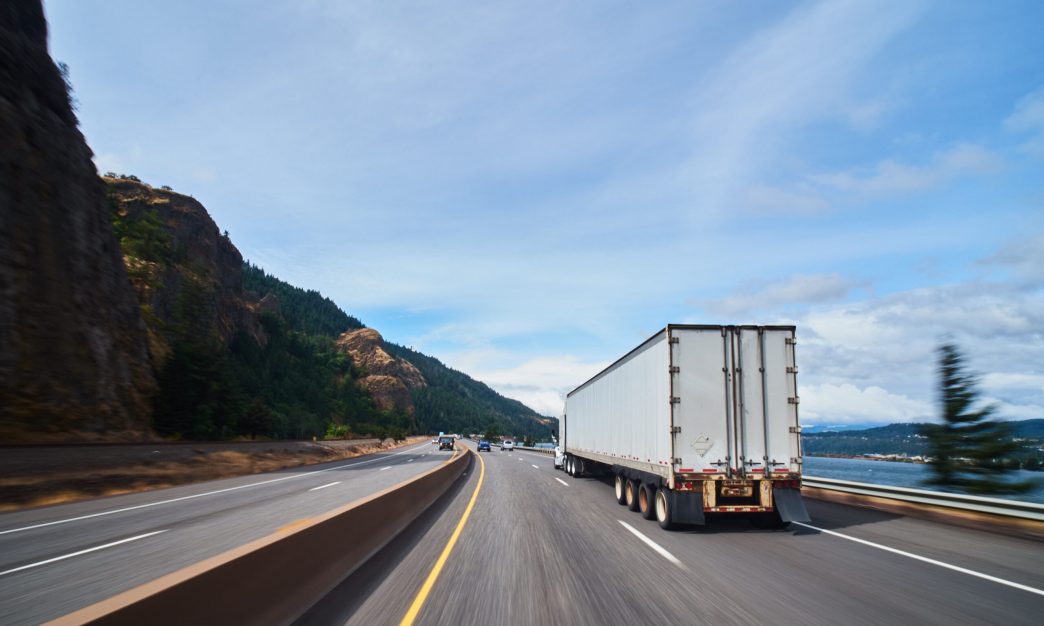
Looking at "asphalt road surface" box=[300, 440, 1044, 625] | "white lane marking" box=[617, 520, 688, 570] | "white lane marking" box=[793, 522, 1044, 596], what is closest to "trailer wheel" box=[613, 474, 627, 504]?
"asphalt road surface" box=[300, 440, 1044, 625]

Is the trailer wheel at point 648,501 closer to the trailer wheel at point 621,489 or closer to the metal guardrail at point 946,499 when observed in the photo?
the trailer wheel at point 621,489

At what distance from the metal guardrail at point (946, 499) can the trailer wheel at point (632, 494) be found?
6.24 meters

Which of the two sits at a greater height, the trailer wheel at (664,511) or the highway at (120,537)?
the trailer wheel at (664,511)

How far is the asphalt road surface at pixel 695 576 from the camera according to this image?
5.98 metres

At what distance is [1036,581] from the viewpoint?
7.25 meters

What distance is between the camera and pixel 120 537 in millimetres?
10656

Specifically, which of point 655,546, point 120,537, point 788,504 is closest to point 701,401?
point 788,504

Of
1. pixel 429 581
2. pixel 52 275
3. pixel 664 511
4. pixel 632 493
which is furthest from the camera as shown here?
pixel 52 275

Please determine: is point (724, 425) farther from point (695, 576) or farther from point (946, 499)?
point (946, 499)

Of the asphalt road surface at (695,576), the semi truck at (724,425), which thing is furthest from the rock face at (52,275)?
the semi truck at (724,425)

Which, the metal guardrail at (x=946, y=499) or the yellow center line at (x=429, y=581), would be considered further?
the metal guardrail at (x=946, y=499)

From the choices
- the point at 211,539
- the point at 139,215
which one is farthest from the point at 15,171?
the point at 139,215

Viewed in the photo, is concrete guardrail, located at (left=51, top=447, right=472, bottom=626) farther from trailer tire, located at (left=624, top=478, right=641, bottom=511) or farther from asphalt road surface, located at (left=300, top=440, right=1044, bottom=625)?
trailer tire, located at (left=624, top=478, right=641, bottom=511)

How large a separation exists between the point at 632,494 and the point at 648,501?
159cm
